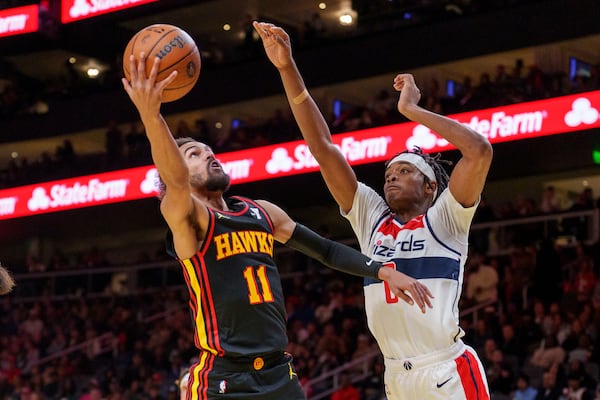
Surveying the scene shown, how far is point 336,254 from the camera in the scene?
512cm

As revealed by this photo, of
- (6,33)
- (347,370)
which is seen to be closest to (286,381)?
(347,370)

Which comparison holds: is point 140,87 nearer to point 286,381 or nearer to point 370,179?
point 286,381

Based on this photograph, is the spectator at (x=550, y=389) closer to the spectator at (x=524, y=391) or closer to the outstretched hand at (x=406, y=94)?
the spectator at (x=524, y=391)

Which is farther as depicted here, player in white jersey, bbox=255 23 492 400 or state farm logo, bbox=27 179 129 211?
state farm logo, bbox=27 179 129 211

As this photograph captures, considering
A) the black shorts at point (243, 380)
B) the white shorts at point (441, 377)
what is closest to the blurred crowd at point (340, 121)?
the white shorts at point (441, 377)

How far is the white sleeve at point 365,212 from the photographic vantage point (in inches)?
232

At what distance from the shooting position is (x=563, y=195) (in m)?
20.9

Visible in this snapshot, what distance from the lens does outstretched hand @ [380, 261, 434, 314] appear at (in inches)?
184

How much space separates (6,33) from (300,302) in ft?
25.1

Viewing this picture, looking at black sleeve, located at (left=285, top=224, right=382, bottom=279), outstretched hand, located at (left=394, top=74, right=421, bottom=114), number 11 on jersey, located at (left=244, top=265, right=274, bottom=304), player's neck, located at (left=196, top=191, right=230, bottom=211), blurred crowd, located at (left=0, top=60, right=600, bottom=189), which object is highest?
blurred crowd, located at (left=0, top=60, right=600, bottom=189)

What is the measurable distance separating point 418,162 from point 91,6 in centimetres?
1410

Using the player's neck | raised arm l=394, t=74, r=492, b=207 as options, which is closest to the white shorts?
raised arm l=394, t=74, r=492, b=207

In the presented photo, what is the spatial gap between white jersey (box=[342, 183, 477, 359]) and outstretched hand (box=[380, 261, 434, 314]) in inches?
23.9

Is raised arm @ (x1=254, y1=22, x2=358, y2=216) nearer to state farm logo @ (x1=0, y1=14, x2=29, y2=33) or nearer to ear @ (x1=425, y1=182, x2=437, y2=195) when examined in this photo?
ear @ (x1=425, y1=182, x2=437, y2=195)
